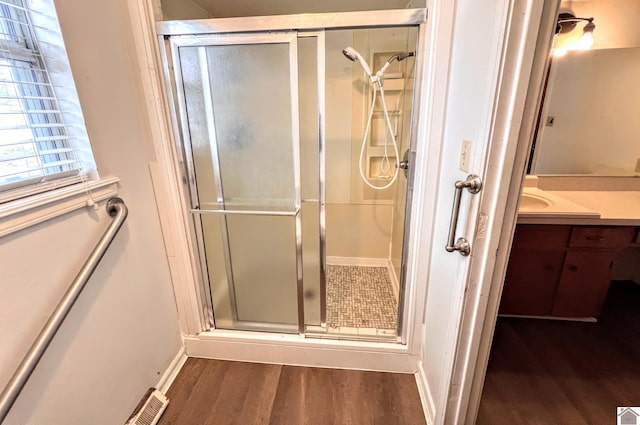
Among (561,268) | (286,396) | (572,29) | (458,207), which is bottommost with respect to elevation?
(286,396)

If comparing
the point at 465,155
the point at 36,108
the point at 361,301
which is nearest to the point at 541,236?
the point at 465,155

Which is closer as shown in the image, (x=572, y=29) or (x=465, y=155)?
(x=465, y=155)

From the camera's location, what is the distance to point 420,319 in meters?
1.50

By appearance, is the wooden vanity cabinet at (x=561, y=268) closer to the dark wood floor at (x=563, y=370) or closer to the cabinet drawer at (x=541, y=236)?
the cabinet drawer at (x=541, y=236)

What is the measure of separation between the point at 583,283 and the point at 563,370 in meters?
0.59

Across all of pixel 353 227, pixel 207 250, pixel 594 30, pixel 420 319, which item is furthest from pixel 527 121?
pixel 353 227

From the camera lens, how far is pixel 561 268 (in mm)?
1761

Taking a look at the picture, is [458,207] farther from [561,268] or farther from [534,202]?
[561,268]

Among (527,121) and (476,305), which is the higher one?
(527,121)

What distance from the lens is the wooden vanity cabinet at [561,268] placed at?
5.44ft

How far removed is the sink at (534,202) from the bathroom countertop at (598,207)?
103 millimetres

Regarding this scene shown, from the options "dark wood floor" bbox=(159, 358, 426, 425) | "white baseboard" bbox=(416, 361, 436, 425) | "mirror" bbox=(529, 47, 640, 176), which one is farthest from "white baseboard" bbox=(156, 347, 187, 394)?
Result: "mirror" bbox=(529, 47, 640, 176)

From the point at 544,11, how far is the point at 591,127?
175cm

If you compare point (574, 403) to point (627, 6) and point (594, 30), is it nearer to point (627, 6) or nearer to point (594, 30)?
point (594, 30)
